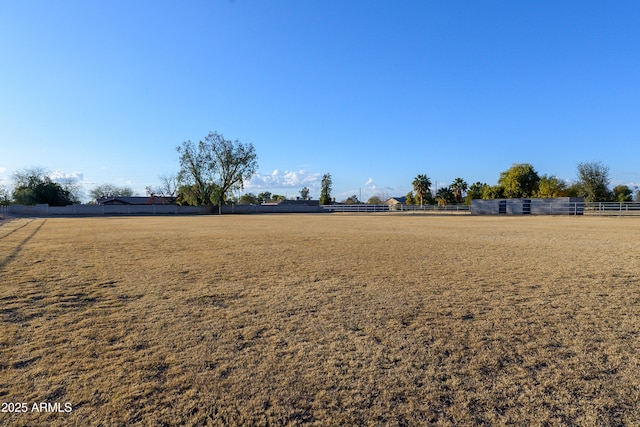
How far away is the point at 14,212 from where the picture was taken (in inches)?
2339

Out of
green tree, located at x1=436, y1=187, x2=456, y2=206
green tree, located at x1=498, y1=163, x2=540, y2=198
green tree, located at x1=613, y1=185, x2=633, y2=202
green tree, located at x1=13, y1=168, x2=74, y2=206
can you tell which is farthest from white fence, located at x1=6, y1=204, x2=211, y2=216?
green tree, located at x1=613, y1=185, x2=633, y2=202

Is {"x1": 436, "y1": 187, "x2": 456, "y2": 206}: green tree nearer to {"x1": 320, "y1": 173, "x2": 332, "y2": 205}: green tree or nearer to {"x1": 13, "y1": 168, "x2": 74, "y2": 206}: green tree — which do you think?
{"x1": 320, "y1": 173, "x2": 332, "y2": 205}: green tree

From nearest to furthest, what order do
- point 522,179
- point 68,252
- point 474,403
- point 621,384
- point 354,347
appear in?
1. point 474,403
2. point 621,384
3. point 354,347
4. point 68,252
5. point 522,179

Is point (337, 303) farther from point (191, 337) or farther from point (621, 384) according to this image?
point (621, 384)

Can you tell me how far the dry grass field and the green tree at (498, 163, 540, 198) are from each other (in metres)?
73.5

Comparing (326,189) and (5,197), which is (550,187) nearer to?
(326,189)

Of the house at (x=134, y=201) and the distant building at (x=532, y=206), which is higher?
the house at (x=134, y=201)

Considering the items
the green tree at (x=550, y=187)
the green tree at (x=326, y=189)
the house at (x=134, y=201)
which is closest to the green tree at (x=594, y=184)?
the green tree at (x=550, y=187)

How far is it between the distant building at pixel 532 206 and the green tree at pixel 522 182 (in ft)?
88.3

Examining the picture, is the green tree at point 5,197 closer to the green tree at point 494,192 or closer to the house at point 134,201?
the house at point 134,201

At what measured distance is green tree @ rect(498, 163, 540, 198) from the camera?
72.5 meters

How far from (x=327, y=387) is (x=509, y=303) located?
3708 millimetres

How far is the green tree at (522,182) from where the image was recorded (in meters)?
72.5

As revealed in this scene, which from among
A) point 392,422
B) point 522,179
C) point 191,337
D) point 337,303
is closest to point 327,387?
point 392,422
